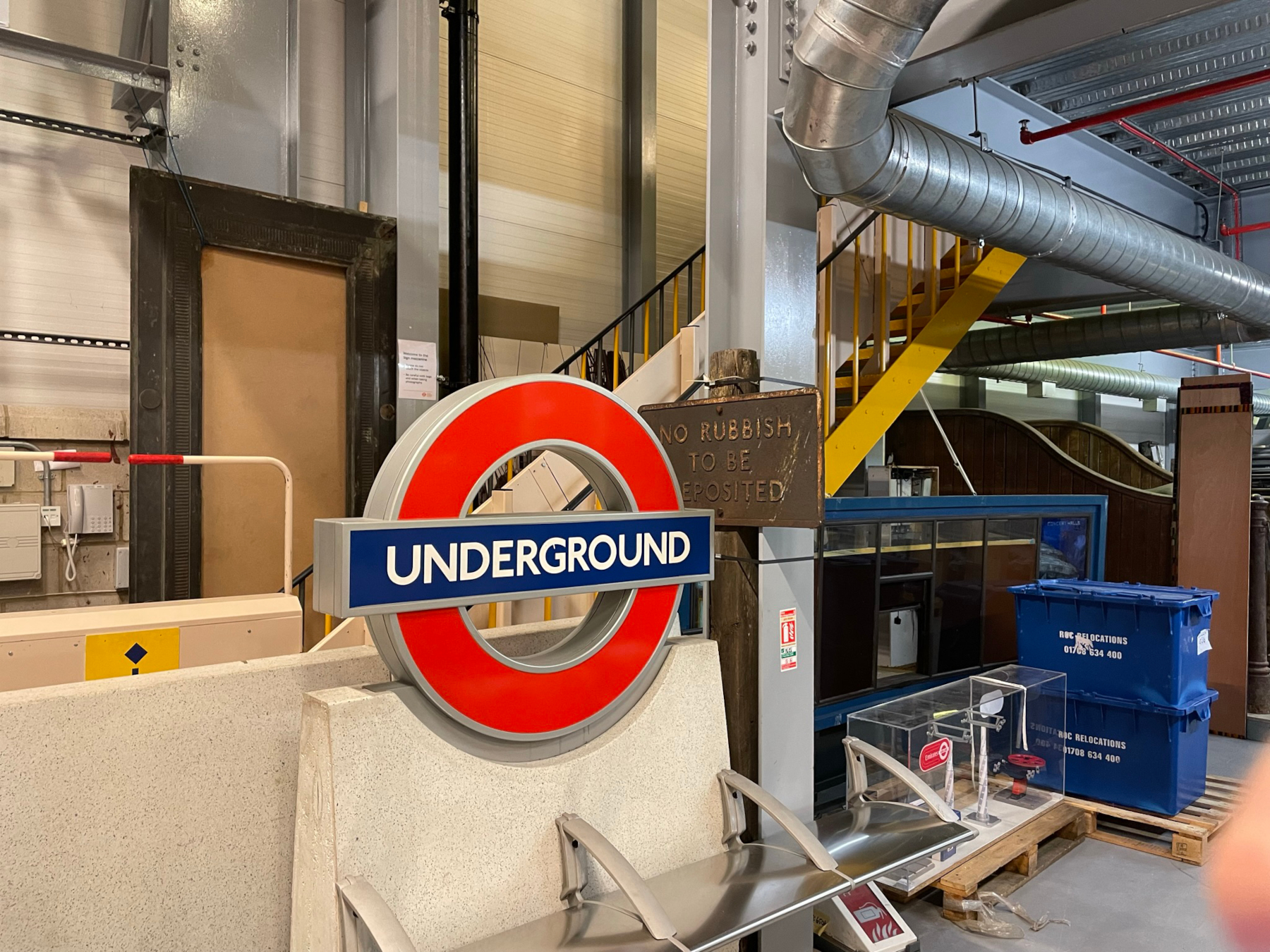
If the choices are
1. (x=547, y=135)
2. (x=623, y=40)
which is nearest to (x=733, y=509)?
(x=547, y=135)

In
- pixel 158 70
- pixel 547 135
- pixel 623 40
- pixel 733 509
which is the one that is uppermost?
pixel 623 40

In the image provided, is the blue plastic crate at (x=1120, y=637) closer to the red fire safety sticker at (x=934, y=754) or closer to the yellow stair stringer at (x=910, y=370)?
the yellow stair stringer at (x=910, y=370)

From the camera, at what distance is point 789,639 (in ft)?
9.43

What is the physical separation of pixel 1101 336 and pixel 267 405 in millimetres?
7263

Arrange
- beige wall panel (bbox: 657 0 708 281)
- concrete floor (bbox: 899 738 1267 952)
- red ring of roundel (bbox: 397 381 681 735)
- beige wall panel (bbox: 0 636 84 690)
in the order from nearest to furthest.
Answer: red ring of roundel (bbox: 397 381 681 735) → beige wall panel (bbox: 0 636 84 690) → concrete floor (bbox: 899 738 1267 952) → beige wall panel (bbox: 657 0 708 281)

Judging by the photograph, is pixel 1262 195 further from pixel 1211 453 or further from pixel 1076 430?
pixel 1076 430

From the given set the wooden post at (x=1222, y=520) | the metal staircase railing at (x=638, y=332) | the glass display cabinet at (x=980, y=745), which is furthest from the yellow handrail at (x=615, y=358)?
the wooden post at (x=1222, y=520)

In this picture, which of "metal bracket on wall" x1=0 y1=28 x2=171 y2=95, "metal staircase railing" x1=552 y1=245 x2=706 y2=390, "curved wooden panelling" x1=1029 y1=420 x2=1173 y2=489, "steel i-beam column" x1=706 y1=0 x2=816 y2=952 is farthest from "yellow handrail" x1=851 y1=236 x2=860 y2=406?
"curved wooden panelling" x1=1029 y1=420 x2=1173 y2=489

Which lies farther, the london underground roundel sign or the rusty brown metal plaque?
the rusty brown metal plaque

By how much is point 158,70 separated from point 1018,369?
9118 mm

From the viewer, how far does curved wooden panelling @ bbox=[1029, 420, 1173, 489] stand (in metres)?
10.5

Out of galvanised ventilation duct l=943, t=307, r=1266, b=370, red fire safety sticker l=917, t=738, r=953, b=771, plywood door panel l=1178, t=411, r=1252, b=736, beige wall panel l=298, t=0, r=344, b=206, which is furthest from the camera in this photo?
galvanised ventilation duct l=943, t=307, r=1266, b=370

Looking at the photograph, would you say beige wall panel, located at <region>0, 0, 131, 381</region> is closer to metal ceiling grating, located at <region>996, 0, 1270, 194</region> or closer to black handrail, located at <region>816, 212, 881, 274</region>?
black handrail, located at <region>816, 212, 881, 274</region>

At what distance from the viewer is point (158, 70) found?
180 inches
